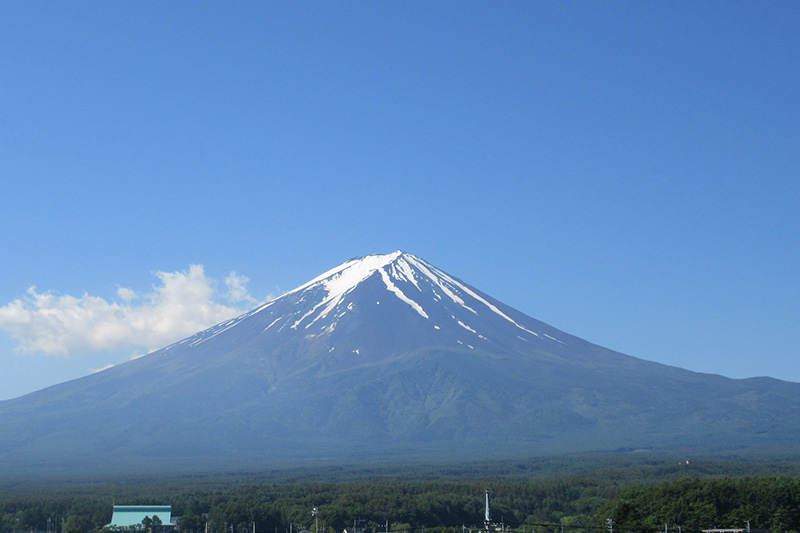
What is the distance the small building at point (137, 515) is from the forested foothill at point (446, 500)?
1260 mm

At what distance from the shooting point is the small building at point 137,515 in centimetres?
8619

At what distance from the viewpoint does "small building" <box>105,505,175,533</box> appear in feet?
283

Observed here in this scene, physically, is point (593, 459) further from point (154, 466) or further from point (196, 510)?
point (196, 510)

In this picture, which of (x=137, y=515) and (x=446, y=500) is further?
(x=446, y=500)

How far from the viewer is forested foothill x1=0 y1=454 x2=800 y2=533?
6773cm

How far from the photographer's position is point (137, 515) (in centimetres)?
8850

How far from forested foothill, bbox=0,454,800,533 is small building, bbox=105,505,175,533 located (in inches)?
49.6

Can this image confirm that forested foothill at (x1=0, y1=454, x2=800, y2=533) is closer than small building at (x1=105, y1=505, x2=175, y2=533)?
Yes

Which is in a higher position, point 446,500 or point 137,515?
point 446,500

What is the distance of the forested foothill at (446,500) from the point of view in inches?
2667

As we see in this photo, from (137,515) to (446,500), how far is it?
23.9 m

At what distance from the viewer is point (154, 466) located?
17825 cm

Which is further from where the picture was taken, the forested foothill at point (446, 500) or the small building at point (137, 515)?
the small building at point (137, 515)

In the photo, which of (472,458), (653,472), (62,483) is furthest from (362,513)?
(472,458)
